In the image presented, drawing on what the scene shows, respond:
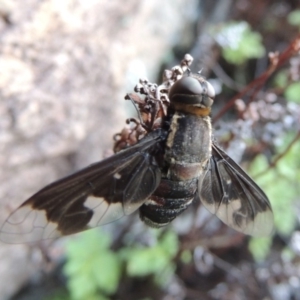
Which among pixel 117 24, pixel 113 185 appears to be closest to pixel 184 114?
pixel 113 185

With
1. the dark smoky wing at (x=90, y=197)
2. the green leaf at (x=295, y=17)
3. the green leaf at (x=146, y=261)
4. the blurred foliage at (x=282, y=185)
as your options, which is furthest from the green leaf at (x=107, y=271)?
the green leaf at (x=295, y=17)

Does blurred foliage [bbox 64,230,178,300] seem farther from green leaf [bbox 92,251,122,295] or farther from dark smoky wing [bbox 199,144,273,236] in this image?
dark smoky wing [bbox 199,144,273,236]

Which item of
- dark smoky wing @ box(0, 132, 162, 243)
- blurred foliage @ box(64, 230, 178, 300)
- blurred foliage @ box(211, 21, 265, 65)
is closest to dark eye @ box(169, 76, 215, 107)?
dark smoky wing @ box(0, 132, 162, 243)

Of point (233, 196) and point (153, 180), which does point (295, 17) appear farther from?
point (153, 180)

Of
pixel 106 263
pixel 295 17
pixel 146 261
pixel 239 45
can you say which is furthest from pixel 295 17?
pixel 106 263

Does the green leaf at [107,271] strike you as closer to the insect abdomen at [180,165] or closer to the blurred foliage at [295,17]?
the insect abdomen at [180,165]

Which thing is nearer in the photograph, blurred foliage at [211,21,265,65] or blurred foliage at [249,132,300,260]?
Result: blurred foliage at [249,132,300,260]

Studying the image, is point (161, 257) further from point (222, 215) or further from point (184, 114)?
point (184, 114)
